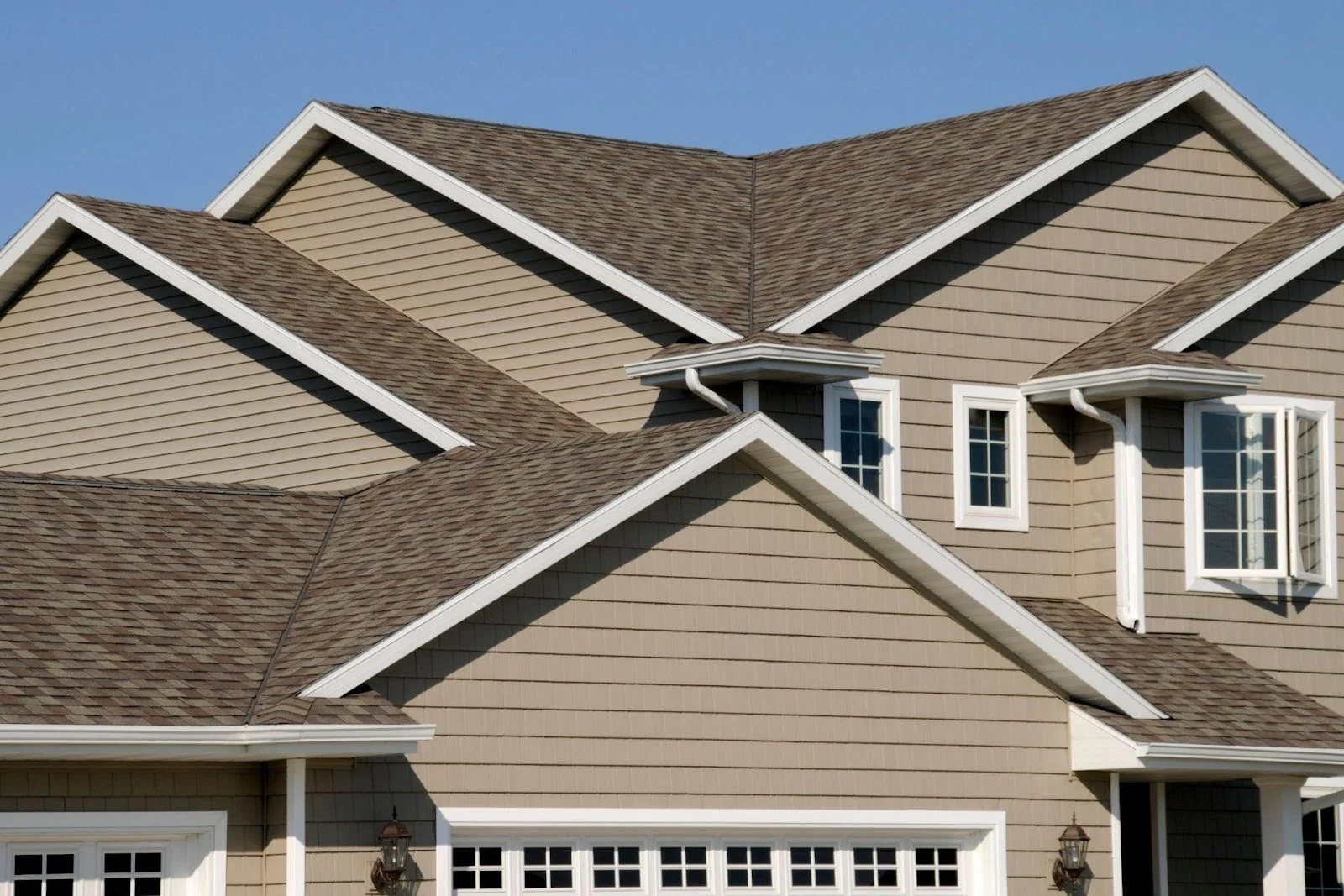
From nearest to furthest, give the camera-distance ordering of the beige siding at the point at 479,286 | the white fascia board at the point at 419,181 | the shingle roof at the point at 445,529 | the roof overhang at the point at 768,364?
the shingle roof at the point at 445,529, the roof overhang at the point at 768,364, the white fascia board at the point at 419,181, the beige siding at the point at 479,286

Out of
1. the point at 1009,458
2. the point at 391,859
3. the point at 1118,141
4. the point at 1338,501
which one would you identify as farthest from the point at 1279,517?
the point at 391,859

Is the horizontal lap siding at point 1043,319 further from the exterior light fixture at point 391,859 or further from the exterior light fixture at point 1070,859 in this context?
the exterior light fixture at point 391,859

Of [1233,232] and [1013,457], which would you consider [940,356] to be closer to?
[1013,457]

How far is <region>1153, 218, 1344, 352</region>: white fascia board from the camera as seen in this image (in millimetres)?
19797

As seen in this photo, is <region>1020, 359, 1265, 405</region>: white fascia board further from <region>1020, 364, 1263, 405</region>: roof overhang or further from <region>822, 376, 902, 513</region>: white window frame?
<region>822, 376, 902, 513</region>: white window frame

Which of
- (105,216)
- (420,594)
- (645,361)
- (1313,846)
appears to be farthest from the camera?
(105,216)

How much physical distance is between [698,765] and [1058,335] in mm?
6444

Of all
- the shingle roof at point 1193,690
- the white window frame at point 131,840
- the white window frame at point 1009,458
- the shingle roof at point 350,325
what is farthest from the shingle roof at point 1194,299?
the white window frame at point 131,840

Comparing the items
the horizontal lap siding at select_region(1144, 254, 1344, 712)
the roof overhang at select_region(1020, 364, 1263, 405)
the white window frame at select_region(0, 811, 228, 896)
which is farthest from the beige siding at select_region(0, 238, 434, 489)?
the horizontal lap siding at select_region(1144, 254, 1344, 712)

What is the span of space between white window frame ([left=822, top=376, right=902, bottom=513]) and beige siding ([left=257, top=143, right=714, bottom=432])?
3.51 feet

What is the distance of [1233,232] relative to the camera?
2170cm

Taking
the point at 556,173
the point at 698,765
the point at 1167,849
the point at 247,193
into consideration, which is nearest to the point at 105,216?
the point at 247,193

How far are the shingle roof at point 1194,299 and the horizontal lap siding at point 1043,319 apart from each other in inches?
7.6

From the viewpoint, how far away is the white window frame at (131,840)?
14047 millimetres
